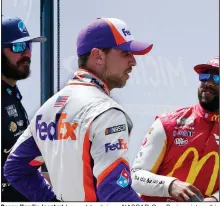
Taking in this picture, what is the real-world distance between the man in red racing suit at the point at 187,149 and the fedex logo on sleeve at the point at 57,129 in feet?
3.94

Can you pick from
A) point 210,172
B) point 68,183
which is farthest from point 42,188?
point 210,172

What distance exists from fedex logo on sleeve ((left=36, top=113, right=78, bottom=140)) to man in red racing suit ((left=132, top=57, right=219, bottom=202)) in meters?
1.20

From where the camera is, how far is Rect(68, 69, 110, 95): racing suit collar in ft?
8.09

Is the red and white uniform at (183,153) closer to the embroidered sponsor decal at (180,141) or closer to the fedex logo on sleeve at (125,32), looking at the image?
the embroidered sponsor decal at (180,141)

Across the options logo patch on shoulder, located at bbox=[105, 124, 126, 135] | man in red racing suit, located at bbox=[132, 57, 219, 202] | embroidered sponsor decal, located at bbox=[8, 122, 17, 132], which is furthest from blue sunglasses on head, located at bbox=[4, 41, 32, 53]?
logo patch on shoulder, located at bbox=[105, 124, 126, 135]

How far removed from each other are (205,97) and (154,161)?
553 mm

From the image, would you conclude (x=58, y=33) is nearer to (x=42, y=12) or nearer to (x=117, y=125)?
(x=42, y=12)

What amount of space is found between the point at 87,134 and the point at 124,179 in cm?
23

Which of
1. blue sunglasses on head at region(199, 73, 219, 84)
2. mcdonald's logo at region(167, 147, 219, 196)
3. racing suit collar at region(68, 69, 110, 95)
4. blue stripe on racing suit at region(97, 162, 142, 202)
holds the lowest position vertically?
mcdonald's logo at region(167, 147, 219, 196)

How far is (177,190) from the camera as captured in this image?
3.17 meters

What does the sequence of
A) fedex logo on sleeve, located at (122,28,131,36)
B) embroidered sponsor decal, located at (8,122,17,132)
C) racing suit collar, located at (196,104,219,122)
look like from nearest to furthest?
fedex logo on sleeve, located at (122,28,131,36)
embroidered sponsor decal, located at (8,122,17,132)
racing suit collar, located at (196,104,219,122)

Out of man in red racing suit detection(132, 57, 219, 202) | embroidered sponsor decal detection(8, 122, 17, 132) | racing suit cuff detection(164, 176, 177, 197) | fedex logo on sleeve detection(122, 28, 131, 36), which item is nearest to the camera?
fedex logo on sleeve detection(122, 28, 131, 36)

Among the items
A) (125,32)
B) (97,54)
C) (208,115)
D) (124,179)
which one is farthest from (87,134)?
(208,115)

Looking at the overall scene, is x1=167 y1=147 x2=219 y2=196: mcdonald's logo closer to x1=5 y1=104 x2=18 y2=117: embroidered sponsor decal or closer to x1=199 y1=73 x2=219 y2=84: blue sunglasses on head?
x1=199 y1=73 x2=219 y2=84: blue sunglasses on head
